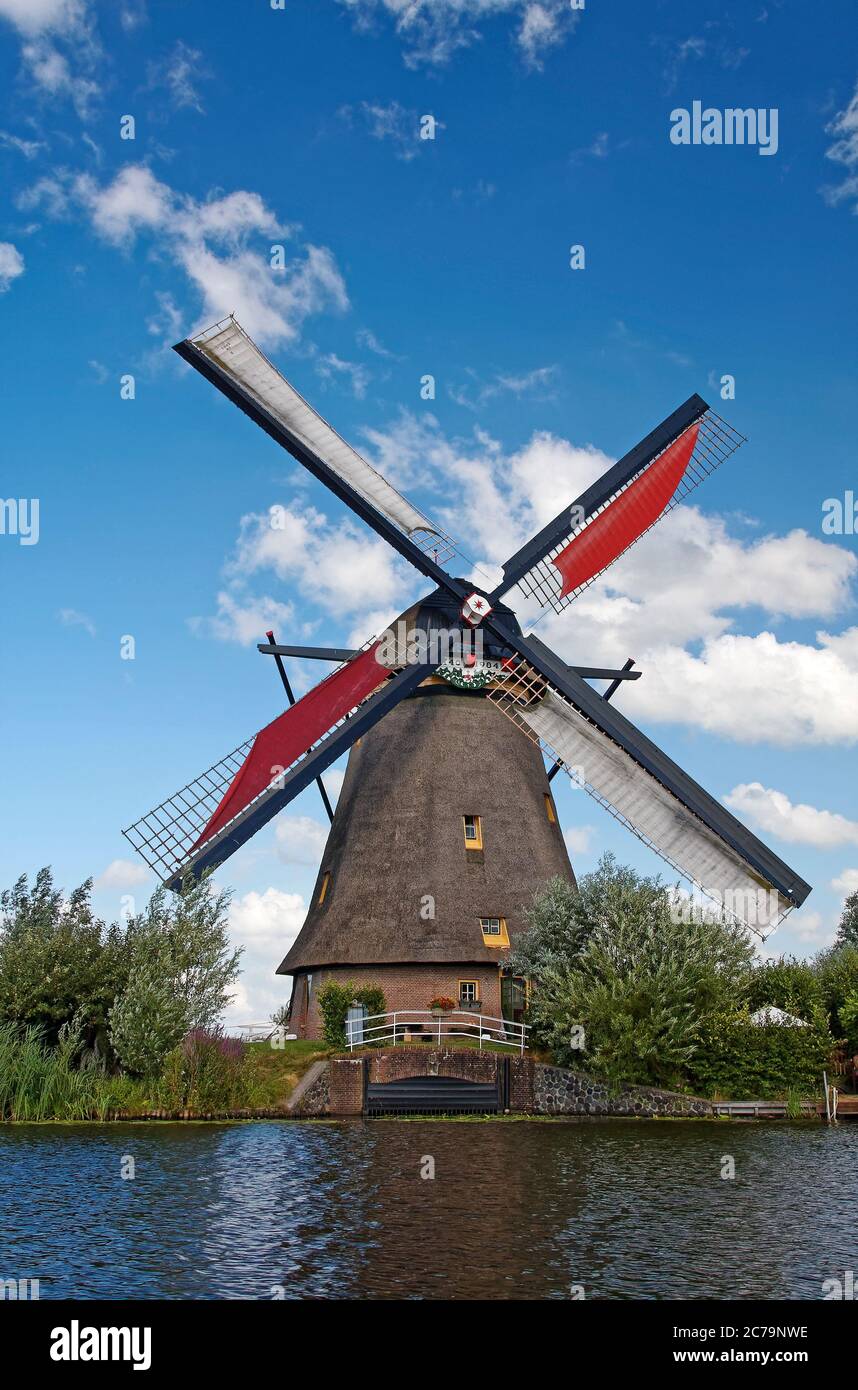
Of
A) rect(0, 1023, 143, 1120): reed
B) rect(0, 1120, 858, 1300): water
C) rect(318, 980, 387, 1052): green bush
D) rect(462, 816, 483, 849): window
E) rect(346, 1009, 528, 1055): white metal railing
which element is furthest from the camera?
rect(462, 816, 483, 849): window

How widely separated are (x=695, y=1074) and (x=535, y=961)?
15.1 ft

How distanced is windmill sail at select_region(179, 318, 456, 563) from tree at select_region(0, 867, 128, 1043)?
42.0 feet

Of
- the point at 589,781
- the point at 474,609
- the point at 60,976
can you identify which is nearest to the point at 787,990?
the point at 589,781

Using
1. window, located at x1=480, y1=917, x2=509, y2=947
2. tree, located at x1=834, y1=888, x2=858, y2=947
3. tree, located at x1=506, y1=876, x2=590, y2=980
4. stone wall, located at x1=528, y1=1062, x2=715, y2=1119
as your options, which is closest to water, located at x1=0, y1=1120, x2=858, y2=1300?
stone wall, located at x1=528, y1=1062, x2=715, y2=1119

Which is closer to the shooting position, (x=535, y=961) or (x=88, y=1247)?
(x=88, y=1247)

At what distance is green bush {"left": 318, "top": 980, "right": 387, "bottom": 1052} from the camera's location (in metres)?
29.1

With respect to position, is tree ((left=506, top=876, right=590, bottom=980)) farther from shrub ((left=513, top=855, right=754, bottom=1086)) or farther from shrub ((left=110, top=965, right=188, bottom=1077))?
shrub ((left=110, top=965, right=188, bottom=1077))

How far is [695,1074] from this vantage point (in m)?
28.1

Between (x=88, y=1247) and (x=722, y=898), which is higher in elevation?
(x=722, y=898)

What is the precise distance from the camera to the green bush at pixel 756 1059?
27969 millimetres

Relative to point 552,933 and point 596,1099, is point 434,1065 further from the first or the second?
point 552,933

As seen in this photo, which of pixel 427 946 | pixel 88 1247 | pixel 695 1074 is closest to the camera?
pixel 88 1247
